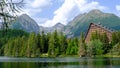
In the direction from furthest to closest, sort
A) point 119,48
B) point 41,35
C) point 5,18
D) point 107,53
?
point 41,35, point 107,53, point 119,48, point 5,18

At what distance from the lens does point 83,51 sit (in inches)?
6663

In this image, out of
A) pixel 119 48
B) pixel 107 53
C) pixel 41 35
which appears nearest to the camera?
pixel 119 48

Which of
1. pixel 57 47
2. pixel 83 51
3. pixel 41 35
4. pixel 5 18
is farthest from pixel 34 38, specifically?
pixel 5 18

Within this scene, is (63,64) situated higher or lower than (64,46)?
lower

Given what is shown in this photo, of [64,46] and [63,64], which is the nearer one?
[63,64]

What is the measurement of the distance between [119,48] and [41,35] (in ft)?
174

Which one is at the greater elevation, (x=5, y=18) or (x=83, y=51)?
(x=5, y=18)

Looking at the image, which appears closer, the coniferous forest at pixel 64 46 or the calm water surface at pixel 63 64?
the calm water surface at pixel 63 64

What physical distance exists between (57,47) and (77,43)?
13.5 metres

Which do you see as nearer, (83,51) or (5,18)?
(5,18)

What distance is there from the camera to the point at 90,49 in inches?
6786

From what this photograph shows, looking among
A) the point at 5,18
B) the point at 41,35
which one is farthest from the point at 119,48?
the point at 5,18

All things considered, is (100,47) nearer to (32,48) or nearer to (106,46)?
(106,46)

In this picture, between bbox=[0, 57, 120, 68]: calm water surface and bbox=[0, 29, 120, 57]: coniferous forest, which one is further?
bbox=[0, 29, 120, 57]: coniferous forest
